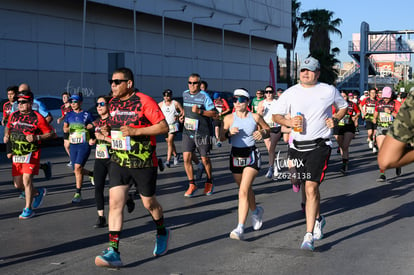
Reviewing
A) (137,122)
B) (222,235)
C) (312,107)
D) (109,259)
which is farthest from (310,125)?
(109,259)

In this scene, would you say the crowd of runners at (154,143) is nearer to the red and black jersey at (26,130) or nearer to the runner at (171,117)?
the red and black jersey at (26,130)

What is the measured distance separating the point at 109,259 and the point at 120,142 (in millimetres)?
1097

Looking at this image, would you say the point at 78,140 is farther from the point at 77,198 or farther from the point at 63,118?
the point at 63,118

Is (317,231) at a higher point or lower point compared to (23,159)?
lower

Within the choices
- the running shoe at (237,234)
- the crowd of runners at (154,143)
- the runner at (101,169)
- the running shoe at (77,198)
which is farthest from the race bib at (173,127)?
the running shoe at (237,234)

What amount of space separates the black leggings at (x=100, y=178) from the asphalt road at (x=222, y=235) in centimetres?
34

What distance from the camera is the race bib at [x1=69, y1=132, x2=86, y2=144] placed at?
10.2 meters

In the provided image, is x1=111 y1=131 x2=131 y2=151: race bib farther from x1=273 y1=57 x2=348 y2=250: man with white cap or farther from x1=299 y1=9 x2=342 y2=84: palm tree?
x1=299 y1=9 x2=342 y2=84: palm tree

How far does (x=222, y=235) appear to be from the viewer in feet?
25.1

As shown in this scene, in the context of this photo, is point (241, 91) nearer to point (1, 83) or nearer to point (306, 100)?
point (306, 100)

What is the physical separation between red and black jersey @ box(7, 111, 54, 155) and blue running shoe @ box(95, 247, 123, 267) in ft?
10.8

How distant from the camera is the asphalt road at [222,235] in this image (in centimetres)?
622

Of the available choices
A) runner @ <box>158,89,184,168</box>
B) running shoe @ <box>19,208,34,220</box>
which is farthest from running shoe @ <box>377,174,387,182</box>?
running shoe @ <box>19,208,34,220</box>

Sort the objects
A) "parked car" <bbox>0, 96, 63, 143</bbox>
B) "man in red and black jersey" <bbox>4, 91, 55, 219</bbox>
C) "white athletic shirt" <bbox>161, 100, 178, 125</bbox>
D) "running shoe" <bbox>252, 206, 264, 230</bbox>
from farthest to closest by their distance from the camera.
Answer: "parked car" <bbox>0, 96, 63, 143</bbox>, "white athletic shirt" <bbox>161, 100, 178, 125</bbox>, "man in red and black jersey" <bbox>4, 91, 55, 219</bbox>, "running shoe" <bbox>252, 206, 264, 230</bbox>
